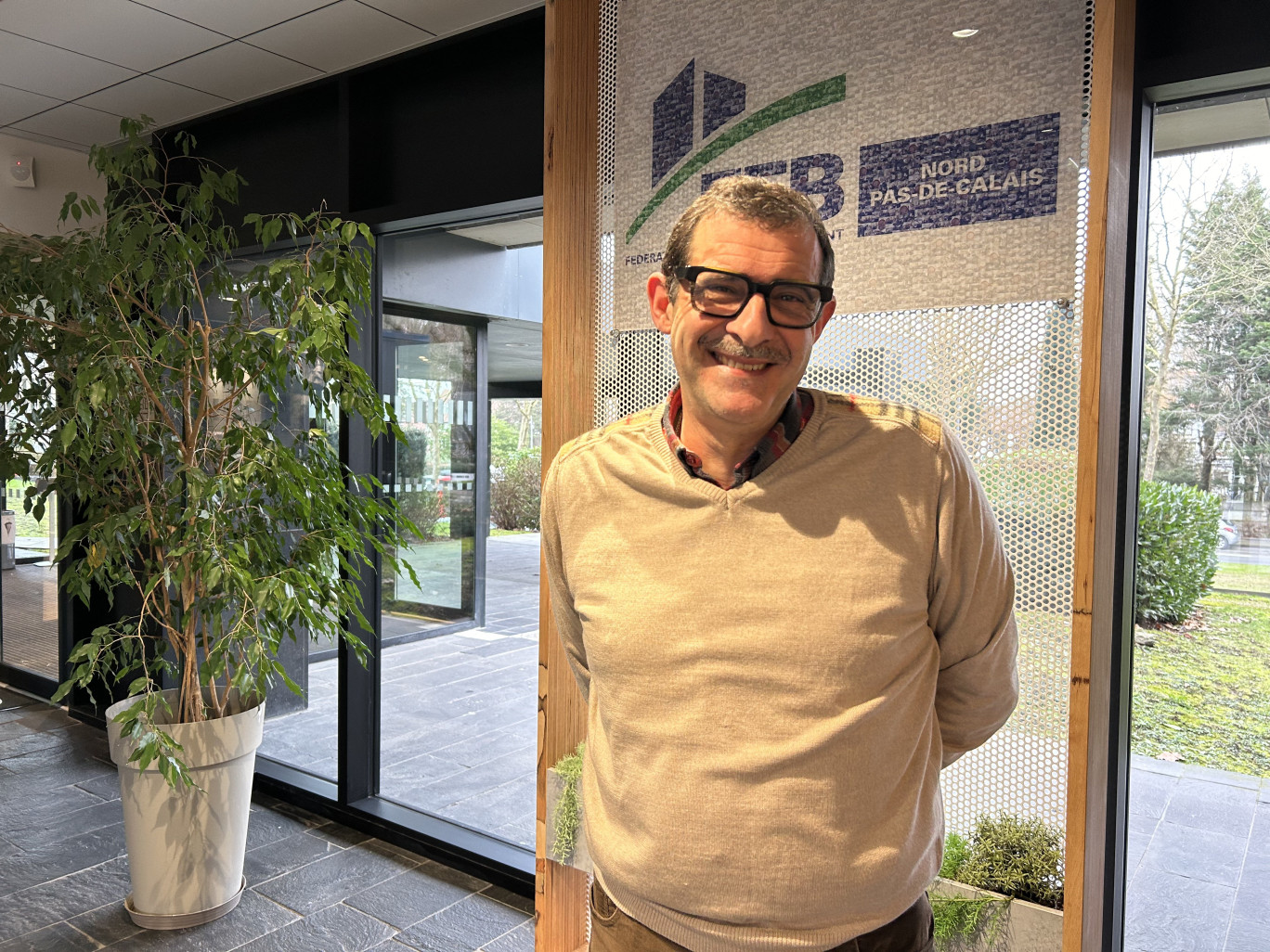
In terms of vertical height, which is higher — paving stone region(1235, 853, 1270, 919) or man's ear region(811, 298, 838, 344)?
man's ear region(811, 298, 838, 344)

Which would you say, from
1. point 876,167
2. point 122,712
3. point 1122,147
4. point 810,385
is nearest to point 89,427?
point 122,712

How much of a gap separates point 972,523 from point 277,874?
302cm

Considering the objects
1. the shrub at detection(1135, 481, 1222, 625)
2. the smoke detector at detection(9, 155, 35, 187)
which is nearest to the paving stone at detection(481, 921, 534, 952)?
the shrub at detection(1135, 481, 1222, 625)

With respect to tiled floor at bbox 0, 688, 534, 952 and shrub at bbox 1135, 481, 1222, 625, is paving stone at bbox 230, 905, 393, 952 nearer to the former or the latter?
tiled floor at bbox 0, 688, 534, 952

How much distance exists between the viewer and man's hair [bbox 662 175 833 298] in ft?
4.01

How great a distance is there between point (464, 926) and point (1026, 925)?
5.99 feet

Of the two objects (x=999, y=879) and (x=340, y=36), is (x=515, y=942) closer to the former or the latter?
(x=999, y=879)

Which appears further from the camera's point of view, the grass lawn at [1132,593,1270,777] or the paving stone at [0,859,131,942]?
the paving stone at [0,859,131,942]

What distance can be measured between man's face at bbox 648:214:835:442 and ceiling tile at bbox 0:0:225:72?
9.02ft

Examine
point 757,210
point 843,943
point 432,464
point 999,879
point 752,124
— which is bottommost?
point 999,879

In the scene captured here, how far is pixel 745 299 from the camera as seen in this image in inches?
48.4

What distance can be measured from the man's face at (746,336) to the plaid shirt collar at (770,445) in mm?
37

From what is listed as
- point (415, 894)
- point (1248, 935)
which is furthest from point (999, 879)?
point (415, 894)

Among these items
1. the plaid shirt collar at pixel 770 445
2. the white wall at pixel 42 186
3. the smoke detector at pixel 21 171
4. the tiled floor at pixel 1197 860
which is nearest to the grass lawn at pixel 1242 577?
the tiled floor at pixel 1197 860
